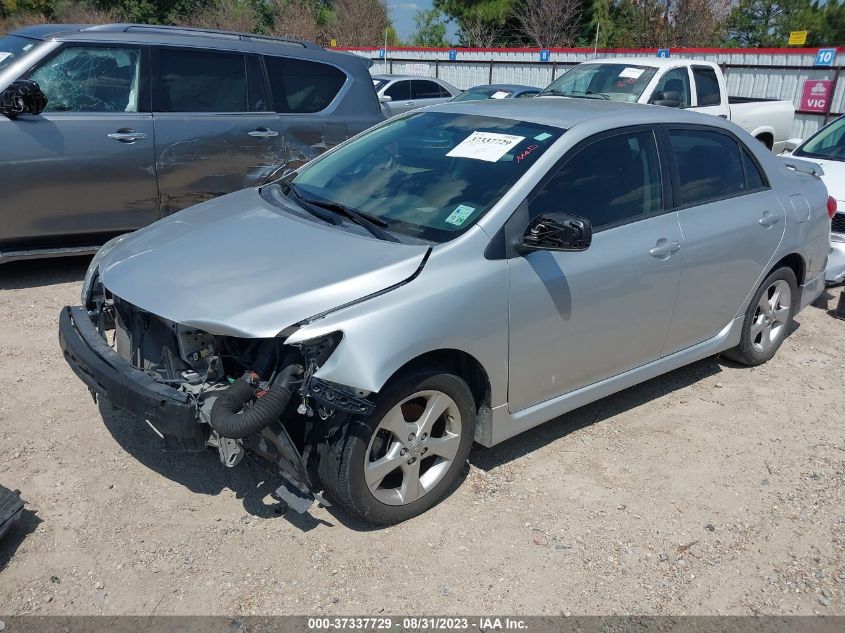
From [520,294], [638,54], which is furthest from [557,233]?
[638,54]

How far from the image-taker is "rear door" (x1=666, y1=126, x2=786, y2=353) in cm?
433

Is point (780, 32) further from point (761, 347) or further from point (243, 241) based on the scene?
point (243, 241)

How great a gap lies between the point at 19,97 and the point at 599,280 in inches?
181

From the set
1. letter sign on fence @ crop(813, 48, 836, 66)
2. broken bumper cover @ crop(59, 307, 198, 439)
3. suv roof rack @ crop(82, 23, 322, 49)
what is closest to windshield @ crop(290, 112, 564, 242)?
broken bumper cover @ crop(59, 307, 198, 439)

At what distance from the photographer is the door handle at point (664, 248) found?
160 inches

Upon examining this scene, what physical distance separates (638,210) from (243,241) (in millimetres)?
2124

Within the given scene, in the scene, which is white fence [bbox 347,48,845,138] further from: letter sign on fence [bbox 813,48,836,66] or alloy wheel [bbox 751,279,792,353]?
alloy wheel [bbox 751,279,792,353]

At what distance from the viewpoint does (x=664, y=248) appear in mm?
4102

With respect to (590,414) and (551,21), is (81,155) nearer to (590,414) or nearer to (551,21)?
(590,414)

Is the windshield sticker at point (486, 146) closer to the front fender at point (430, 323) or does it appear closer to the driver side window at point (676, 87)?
the front fender at point (430, 323)

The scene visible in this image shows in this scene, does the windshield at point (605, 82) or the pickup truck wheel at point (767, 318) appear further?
the windshield at point (605, 82)

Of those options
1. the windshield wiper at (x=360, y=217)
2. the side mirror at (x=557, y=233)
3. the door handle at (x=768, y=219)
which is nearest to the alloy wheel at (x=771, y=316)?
the door handle at (x=768, y=219)

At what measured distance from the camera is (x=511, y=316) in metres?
3.47

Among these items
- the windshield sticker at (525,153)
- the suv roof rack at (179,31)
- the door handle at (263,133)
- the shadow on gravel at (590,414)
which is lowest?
the shadow on gravel at (590,414)
